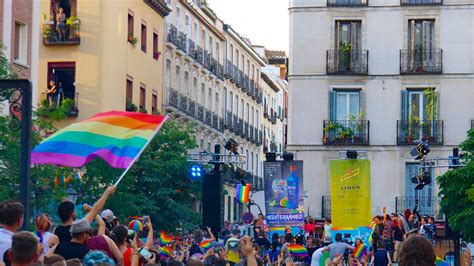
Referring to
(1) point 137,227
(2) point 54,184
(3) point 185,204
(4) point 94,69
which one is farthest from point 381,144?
(1) point 137,227

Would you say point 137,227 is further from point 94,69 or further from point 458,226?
point 94,69

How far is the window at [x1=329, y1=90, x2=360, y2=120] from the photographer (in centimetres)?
5150

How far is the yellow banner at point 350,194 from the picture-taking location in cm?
4188

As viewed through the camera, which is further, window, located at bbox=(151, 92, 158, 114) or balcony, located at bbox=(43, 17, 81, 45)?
window, located at bbox=(151, 92, 158, 114)

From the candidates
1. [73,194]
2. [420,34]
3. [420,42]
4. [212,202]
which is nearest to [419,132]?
[420,42]

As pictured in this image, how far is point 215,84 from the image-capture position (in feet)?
245

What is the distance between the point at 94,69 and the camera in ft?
175

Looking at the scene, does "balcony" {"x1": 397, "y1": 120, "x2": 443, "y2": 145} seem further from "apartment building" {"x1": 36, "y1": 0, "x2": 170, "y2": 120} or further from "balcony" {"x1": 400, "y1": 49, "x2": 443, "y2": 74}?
"apartment building" {"x1": 36, "y1": 0, "x2": 170, "y2": 120}

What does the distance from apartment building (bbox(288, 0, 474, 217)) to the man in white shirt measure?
39.1 m

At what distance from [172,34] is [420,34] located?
51.0ft

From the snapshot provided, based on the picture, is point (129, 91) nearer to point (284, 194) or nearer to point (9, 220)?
point (284, 194)

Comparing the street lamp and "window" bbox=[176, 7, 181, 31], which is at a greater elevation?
"window" bbox=[176, 7, 181, 31]

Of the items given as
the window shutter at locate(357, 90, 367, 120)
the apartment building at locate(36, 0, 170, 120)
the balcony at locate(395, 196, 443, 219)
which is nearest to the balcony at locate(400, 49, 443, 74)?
the window shutter at locate(357, 90, 367, 120)

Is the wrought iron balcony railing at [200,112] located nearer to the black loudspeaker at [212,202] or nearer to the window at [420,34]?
the window at [420,34]
